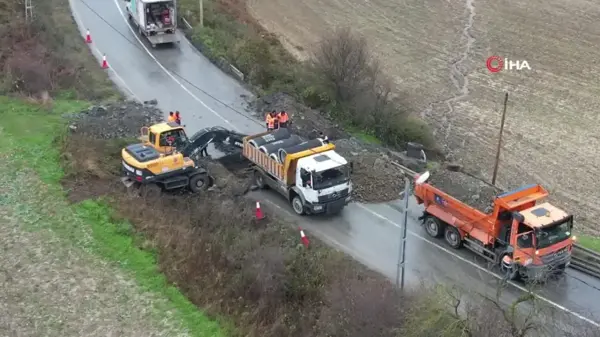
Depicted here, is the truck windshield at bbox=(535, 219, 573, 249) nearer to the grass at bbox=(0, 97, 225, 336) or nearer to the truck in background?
the truck in background

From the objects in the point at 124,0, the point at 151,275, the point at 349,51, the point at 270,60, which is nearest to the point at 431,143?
the point at 349,51

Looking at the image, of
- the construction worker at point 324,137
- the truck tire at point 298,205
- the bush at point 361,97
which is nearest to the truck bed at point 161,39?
the bush at point 361,97

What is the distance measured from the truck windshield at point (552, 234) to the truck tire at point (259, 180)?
10.2 meters

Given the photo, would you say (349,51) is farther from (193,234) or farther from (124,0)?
(124,0)

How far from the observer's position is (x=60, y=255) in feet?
72.5

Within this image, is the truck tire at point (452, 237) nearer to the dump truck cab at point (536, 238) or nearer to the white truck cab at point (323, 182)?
the dump truck cab at point (536, 238)

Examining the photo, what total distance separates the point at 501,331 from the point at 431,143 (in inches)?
690

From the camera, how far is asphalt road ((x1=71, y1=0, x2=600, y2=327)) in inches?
874

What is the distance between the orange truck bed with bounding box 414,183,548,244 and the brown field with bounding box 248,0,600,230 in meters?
6.82

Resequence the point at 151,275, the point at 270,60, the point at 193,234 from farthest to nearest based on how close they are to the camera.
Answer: the point at 270,60 < the point at 193,234 < the point at 151,275

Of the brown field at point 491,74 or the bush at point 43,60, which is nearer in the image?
the brown field at point 491,74

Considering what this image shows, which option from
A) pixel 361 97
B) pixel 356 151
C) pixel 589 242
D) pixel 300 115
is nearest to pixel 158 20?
pixel 300 115

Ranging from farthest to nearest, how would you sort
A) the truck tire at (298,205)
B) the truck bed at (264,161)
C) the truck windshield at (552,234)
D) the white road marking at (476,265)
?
the truck bed at (264,161) < the truck tire at (298,205) < the truck windshield at (552,234) < the white road marking at (476,265)

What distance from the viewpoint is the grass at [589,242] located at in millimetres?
24406
